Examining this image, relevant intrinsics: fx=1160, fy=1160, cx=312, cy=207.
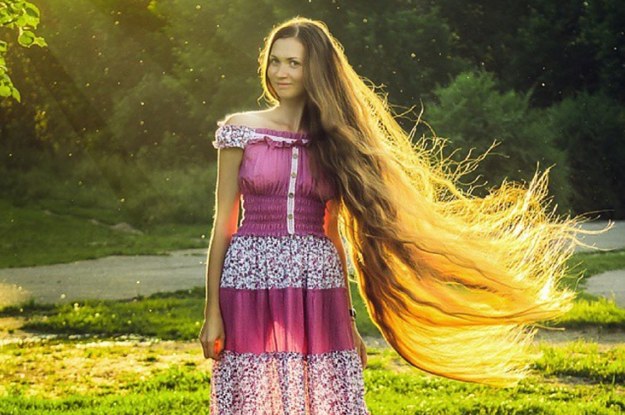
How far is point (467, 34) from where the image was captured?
2820cm

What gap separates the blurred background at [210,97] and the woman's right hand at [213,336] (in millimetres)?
11606

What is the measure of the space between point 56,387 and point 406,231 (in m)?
4.23

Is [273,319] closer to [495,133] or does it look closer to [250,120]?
[250,120]

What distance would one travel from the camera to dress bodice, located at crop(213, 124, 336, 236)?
4.08 m

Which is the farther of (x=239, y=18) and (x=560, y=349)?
(x=239, y=18)

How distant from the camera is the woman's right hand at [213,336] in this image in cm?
404

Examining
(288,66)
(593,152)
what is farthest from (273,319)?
(593,152)

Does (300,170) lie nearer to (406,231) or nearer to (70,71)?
(406,231)

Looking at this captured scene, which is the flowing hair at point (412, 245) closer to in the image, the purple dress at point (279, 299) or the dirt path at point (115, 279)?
the purple dress at point (279, 299)

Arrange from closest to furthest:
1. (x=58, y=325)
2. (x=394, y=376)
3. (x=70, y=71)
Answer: (x=394, y=376) → (x=58, y=325) → (x=70, y=71)

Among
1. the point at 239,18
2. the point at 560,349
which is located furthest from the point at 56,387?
the point at 239,18

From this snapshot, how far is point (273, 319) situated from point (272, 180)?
49 centimetres

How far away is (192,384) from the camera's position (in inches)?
300

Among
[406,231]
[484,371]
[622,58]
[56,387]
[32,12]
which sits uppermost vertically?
[622,58]
